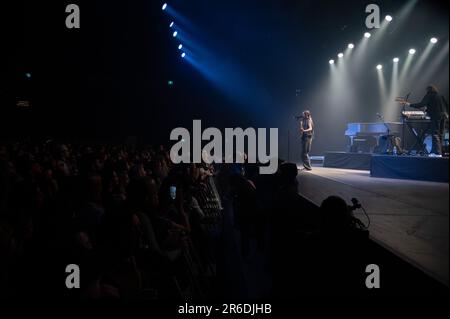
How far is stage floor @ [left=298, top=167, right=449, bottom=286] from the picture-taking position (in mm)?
1711

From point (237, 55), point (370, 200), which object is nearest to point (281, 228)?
point (370, 200)

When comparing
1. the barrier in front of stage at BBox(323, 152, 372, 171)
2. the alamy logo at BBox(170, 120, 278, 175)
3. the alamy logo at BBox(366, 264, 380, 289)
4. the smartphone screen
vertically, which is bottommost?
the alamy logo at BBox(366, 264, 380, 289)

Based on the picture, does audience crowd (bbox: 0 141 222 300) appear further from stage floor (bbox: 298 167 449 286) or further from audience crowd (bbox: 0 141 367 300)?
stage floor (bbox: 298 167 449 286)

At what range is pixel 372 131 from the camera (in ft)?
29.6

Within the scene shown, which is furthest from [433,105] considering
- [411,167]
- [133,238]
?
[133,238]

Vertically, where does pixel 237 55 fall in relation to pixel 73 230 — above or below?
above

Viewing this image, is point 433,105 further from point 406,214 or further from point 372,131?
point 406,214

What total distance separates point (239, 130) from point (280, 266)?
1046cm

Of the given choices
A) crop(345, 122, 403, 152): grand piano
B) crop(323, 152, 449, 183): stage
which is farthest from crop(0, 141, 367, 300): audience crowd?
crop(345, 122, 403, 152): grand piano

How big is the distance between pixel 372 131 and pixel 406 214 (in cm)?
607

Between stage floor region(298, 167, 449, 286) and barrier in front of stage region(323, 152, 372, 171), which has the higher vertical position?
barrier in front of stage region(323, 152, 372, 171)

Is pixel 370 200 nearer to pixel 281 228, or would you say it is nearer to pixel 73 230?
pixel 281 228

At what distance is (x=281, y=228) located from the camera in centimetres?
305

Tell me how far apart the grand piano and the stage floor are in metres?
2.81
